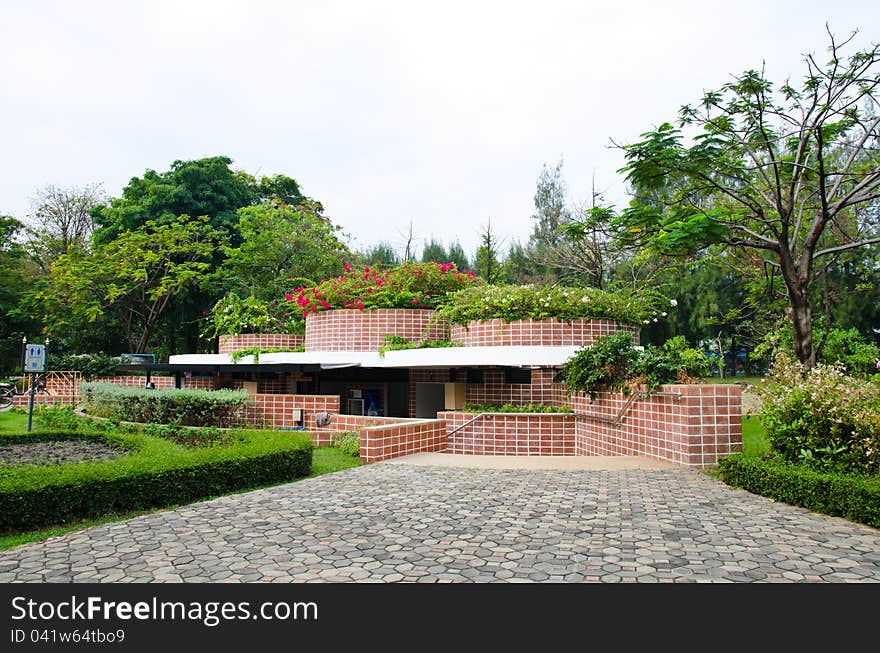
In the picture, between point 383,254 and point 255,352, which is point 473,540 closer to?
point 255,352

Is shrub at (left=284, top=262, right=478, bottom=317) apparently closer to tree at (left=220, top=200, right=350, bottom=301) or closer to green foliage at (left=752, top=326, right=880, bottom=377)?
tree at (left=220, top=200, right=350, bottom=301)

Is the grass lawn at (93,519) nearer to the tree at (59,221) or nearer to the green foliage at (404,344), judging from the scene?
the green foliage at (404,344)

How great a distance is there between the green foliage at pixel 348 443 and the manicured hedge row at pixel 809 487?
5788 millimetres

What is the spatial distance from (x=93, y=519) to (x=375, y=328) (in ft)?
29.6

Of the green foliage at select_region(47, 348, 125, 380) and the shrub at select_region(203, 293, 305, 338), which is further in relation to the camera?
the green foliage at select_region(47, 348, 125, 380)

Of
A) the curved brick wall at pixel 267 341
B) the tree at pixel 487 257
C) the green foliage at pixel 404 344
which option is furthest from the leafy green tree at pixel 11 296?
the tree at pixel 487 257

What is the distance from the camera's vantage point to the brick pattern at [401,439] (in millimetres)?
9672

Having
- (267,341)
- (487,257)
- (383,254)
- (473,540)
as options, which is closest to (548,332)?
(473,540)

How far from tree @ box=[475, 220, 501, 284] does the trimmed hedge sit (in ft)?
61.3

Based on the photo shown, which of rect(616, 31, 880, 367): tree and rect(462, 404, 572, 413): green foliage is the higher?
rect(616, 31, 880, 367): tree

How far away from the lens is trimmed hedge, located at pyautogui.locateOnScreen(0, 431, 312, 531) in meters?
5.68

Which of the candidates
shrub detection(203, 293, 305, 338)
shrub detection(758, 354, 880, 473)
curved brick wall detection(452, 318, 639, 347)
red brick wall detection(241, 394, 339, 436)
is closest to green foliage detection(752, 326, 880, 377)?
curved brick wall detection(452, 318, 639, 347)

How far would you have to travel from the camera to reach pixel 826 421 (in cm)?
667


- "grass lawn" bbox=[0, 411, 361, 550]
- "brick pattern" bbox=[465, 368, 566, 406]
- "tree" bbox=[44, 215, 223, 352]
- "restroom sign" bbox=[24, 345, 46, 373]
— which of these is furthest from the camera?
"tree" bbox=[44, 215, 223, 352]
